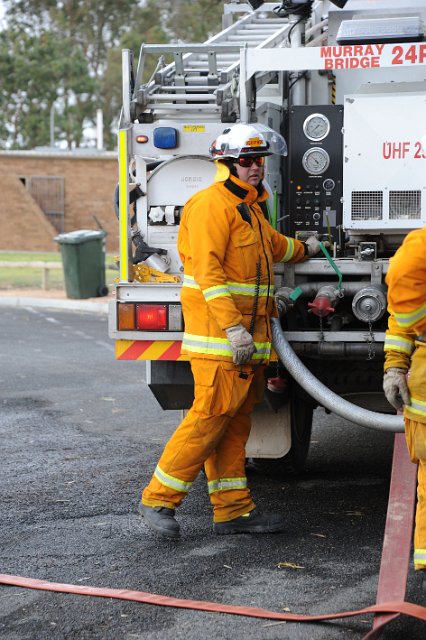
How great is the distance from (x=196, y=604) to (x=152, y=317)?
5.09 ft

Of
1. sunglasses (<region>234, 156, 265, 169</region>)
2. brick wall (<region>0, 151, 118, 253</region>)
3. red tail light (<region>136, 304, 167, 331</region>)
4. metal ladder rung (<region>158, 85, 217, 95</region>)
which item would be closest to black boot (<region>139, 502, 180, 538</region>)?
red tail light (<region>136, 304, 167, 331</region>)

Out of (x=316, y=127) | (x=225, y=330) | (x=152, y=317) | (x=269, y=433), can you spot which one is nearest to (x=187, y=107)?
(x=316, y=127)

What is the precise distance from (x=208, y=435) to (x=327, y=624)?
4.11 ft

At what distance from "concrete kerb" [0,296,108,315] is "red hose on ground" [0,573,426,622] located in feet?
39.0

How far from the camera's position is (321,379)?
5621 millimetres

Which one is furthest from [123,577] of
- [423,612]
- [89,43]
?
[89,43]

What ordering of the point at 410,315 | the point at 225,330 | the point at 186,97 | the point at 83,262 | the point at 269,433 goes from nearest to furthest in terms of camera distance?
the point at 410,315 → the point at 225,330 → the point at 186,97 → the point at 269,433 → the point at 83,262

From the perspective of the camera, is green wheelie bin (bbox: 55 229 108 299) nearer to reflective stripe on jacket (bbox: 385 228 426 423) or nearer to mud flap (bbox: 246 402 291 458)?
mud flap (bbox: 246 402 291 458)

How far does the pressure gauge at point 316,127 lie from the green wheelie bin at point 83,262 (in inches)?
454

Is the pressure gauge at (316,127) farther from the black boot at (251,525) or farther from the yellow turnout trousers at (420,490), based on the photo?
the yellow turnout trousers at (420,490)

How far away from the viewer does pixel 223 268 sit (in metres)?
5.05

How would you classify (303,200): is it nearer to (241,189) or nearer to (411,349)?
(241,189)

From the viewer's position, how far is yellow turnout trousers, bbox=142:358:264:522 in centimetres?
500

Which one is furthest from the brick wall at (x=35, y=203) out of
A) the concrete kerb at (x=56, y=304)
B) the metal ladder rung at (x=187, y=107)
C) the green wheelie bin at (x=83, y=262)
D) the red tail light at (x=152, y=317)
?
the red tail light at (x=152, y=317)
